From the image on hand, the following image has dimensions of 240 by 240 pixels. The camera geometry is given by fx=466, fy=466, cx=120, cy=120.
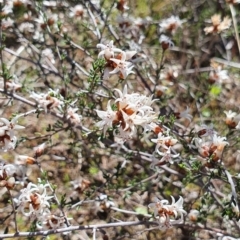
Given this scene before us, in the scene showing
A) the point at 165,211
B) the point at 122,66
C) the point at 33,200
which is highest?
the point at 122,66

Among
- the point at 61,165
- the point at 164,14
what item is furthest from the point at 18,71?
the point at 164,14

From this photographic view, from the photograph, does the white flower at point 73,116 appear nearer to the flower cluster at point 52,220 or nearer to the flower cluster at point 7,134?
the flower cluster at point 7,134

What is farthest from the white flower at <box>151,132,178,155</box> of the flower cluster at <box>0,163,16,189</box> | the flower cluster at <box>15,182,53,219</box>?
the flower cluster at <box>0,163,16,189</box>

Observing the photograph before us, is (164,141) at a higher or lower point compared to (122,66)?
lower

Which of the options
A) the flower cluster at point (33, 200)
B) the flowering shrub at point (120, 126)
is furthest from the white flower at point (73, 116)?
the flower cluster at point (33, 200)

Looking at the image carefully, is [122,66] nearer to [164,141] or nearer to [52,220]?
[164,141]

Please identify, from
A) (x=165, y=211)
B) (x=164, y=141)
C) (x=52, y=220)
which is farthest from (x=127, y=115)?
(x=52, y=220)

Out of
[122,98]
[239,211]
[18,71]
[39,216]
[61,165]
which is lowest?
[239,211]

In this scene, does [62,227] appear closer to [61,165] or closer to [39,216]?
[39,216]
